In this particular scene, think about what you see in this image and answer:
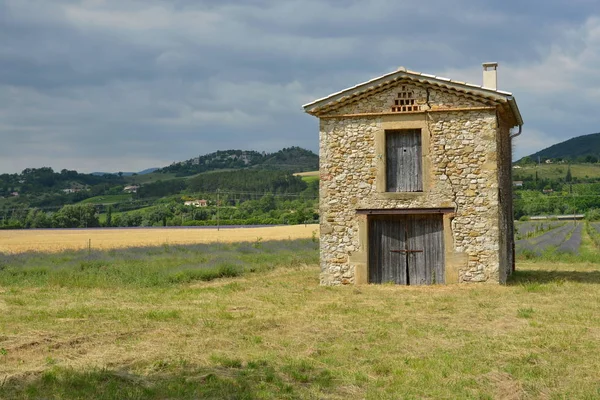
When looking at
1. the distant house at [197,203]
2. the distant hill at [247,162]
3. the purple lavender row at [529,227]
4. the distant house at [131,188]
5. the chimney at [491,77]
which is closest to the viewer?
the chimney at [491,77]

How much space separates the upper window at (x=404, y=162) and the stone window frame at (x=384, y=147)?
0.19m

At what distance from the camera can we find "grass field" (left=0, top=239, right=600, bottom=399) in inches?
326

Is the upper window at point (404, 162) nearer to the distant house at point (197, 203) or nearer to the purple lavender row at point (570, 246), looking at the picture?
the purple lavender row at point (570, 246)

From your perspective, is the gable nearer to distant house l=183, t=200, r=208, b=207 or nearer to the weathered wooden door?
the weathered wooden door

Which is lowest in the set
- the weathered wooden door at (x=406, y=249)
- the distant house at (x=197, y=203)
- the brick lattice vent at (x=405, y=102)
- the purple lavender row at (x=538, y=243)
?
the purple lavender row at (x=538, y=243)

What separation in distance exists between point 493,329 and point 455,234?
7069mm

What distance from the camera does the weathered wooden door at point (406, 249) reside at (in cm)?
1959

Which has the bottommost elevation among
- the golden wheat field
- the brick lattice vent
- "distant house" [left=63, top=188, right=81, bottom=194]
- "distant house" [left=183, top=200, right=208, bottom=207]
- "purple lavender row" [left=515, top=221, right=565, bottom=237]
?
"purple lavender row" [left=515, top=221, right=565, bottom=237]

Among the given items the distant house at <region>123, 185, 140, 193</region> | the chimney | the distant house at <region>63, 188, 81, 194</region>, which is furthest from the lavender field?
the distant house at <region>63, 188, 81, 194</region>

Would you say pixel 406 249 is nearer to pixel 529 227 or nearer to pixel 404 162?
pixel 404 162

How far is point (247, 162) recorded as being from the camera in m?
175

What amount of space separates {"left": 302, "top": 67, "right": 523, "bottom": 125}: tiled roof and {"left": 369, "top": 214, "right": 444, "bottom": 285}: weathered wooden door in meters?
3.57

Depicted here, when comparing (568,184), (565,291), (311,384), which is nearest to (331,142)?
(565,291)

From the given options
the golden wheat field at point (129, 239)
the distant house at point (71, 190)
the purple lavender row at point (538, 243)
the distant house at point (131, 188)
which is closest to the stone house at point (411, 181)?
the purple lavender row at point (538, 243)
